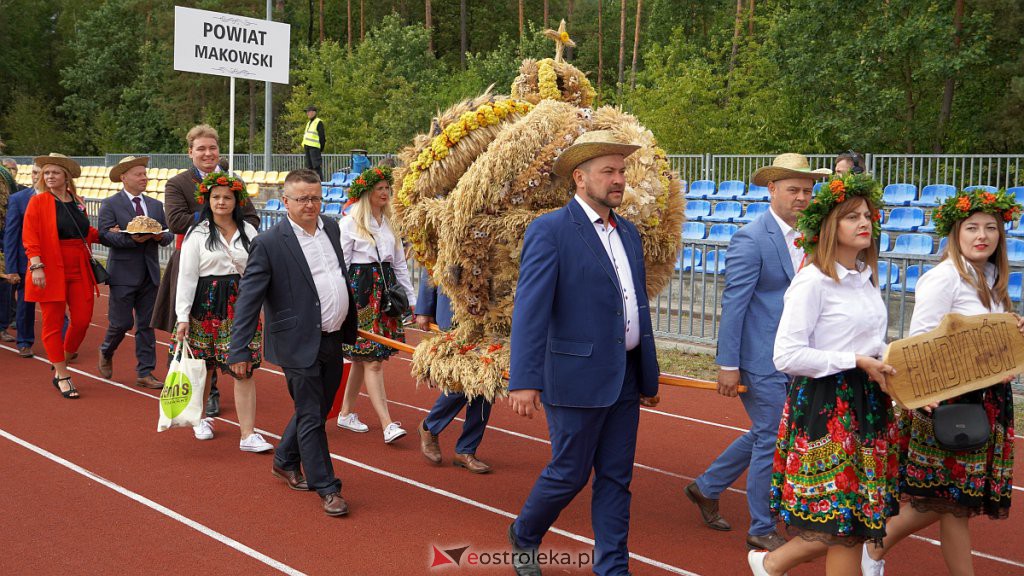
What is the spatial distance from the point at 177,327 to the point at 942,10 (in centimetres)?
2086

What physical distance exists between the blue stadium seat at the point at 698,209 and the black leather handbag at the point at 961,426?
13.9 meters

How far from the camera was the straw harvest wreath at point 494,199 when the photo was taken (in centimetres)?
527

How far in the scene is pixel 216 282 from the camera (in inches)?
296

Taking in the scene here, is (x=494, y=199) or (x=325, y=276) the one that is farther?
(x=325, y=276)

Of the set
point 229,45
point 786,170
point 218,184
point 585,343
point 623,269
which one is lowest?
point 585,343

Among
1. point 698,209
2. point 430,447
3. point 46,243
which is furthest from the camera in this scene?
point 698,209

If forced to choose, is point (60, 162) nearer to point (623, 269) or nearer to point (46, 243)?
point (46, 243)

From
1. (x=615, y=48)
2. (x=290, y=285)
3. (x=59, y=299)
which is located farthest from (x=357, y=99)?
(x=290, y=285)

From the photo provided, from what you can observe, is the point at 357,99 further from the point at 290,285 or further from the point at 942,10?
the point at 290,285

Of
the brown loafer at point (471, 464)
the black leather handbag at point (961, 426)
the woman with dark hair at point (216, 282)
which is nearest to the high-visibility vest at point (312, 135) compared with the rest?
the woman with dark hair at point (216, 282)

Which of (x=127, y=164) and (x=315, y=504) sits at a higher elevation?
(x=127, y=164)

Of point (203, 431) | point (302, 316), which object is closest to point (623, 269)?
point (302, 316)

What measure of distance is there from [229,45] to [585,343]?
11.9m

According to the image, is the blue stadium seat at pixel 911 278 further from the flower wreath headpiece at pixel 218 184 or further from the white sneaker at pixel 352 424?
the flower wreath headpiece at pixel 218 184
